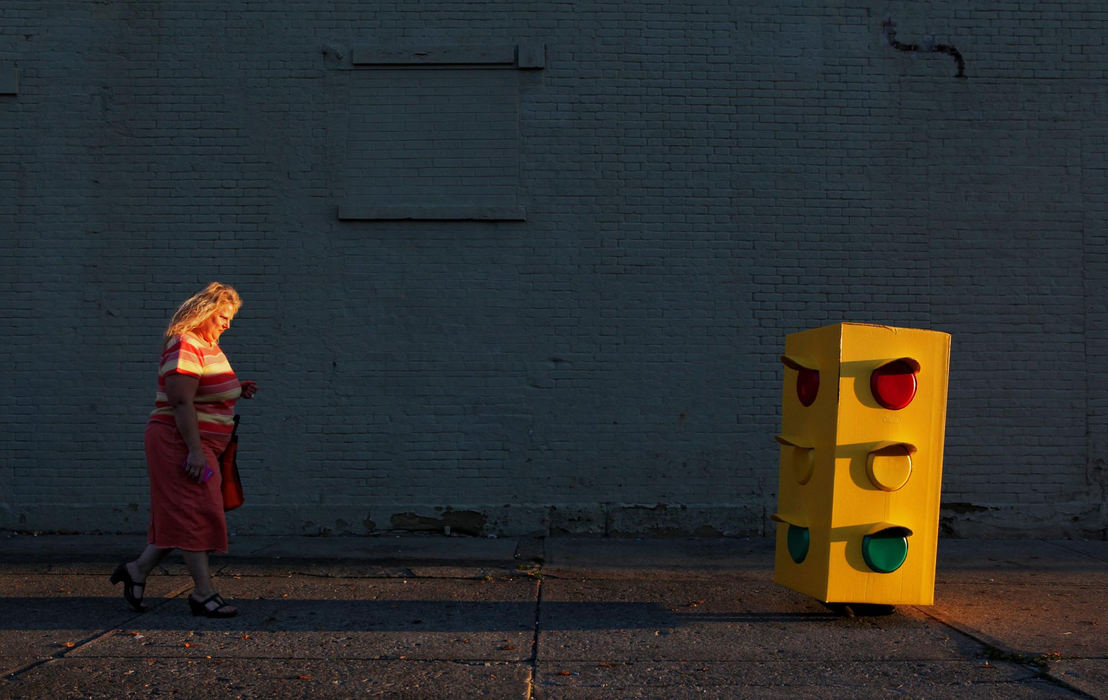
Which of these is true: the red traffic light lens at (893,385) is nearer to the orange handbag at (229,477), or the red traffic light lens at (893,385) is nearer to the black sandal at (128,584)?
the orange handbag at (229,477)

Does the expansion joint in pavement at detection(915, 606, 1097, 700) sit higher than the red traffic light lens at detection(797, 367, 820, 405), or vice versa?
the red traffic light lens at detection(797, 367, 820, 405)

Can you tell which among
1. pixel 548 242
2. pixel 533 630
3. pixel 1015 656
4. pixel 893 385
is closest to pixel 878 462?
pixel 893 385

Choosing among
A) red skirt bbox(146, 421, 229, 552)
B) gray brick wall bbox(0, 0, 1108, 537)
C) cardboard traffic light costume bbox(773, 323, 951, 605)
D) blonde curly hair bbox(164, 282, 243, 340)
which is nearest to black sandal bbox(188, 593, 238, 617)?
red skirt bbox(146, 421, 229, 552)

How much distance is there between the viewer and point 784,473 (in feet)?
16.8

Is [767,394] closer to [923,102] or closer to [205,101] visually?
[923,102]

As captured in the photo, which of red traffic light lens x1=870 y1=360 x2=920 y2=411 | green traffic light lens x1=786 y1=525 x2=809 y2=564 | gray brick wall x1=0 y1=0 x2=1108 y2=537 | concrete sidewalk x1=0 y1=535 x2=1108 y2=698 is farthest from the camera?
gray brick wall x1=0 y1=0 x2=1108 y2=537

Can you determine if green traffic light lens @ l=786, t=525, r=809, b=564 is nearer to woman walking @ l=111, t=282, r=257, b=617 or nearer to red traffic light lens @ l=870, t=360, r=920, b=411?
red traffic light lens @ l=870, t=360, r=920, b=411

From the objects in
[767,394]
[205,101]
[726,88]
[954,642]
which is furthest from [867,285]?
[205,101]

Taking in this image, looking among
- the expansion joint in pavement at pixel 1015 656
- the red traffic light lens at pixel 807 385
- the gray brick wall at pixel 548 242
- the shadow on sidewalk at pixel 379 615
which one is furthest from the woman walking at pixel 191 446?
the expansion joint in pavement at pixel 1015 656

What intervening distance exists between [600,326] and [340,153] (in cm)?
248

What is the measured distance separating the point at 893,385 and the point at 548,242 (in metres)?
3.63

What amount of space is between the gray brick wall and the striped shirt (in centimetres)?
275

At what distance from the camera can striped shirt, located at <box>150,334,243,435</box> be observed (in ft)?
15.1

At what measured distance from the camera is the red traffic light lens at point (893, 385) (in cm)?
455
